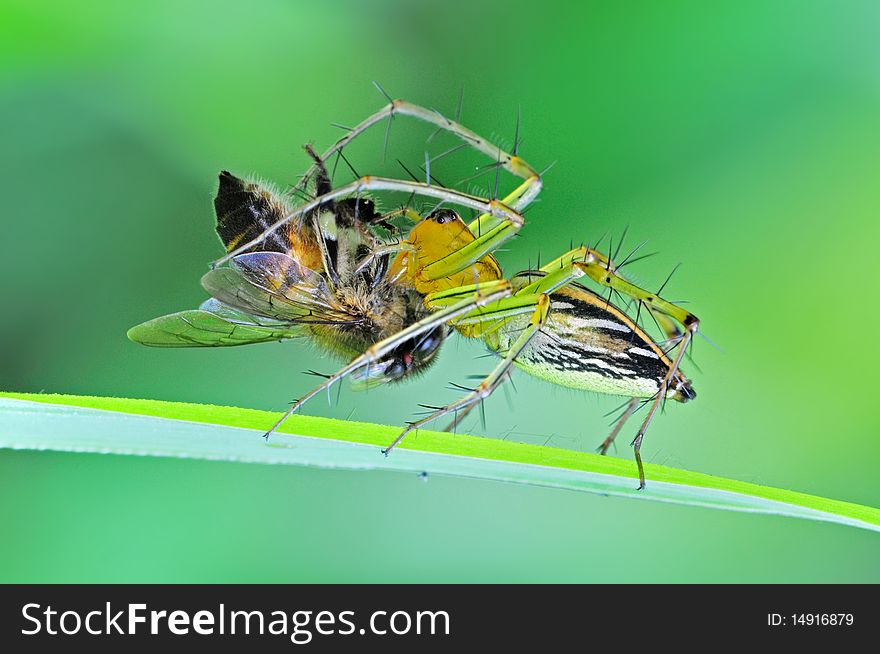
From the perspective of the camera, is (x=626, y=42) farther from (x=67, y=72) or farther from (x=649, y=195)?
(x=67, y=72)

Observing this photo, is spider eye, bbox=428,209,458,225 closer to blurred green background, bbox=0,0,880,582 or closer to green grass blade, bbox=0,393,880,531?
blurred green background, bbox=0,0,880,582

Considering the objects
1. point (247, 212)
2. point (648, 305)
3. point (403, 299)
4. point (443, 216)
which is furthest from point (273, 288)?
point (648, 305)

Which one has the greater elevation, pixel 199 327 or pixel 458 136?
pixel 458 136

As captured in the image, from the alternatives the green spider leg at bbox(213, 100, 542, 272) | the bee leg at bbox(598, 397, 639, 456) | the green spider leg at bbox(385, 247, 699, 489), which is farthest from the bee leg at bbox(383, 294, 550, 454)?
the bee leg at bbox(598, 397, 639, 456)

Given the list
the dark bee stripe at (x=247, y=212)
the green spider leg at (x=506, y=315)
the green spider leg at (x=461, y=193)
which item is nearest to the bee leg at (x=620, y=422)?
the green spider leg at (x=506, y=315)

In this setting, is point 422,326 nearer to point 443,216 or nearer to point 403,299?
point 403,299

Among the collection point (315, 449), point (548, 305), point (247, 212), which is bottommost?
point (315, 449)
